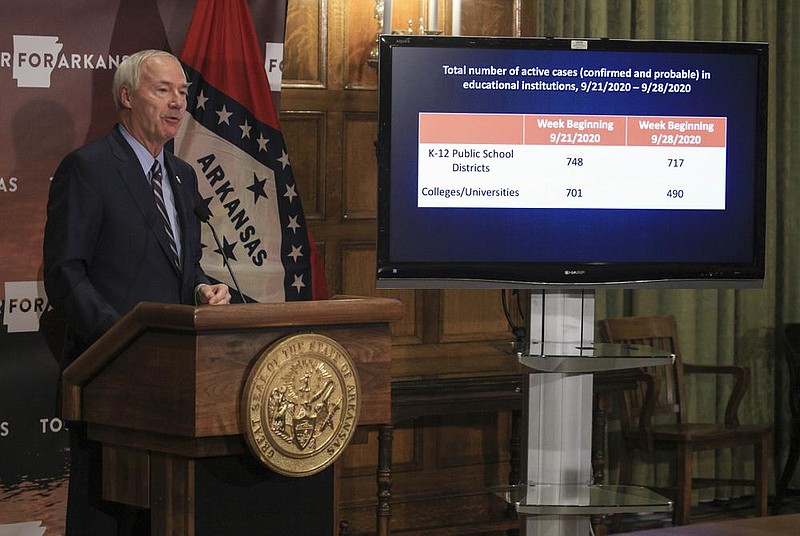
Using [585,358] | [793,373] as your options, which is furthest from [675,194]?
[793,373]

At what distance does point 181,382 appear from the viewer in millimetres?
2180

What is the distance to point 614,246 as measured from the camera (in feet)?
11.0

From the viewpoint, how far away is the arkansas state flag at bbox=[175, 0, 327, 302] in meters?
4.41

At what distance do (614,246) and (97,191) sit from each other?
1375 mm

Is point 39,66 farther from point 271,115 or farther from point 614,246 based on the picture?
point 614,246

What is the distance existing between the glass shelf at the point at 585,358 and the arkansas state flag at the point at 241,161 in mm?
1508

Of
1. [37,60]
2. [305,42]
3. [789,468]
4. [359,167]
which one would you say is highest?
[305,42]

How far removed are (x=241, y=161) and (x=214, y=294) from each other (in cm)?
179

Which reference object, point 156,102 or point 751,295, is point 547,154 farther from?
point 751,295

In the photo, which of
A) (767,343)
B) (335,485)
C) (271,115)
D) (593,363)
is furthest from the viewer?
(767,343)

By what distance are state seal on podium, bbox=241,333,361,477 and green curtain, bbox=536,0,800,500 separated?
135 inches

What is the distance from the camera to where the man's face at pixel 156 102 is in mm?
3066

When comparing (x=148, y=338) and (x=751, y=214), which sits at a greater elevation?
(x=751, y=214)

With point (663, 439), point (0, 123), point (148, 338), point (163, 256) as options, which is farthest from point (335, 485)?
point (663, 439)
